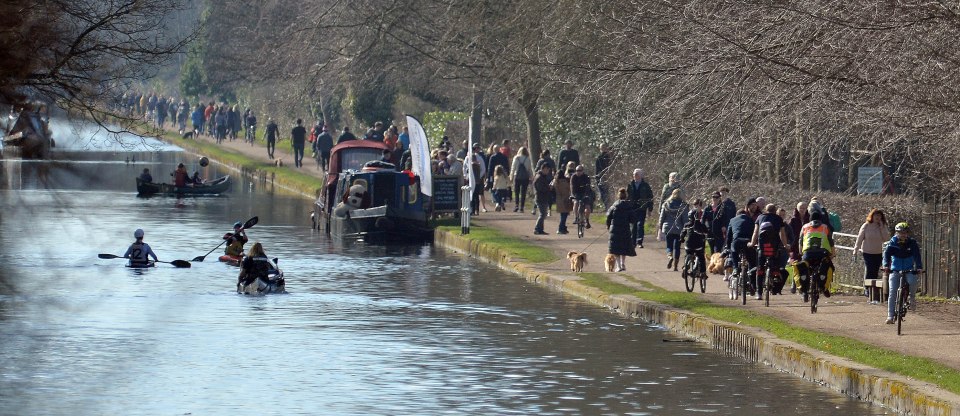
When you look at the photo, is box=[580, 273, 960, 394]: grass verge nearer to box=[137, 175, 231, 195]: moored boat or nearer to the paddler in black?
the paddler in black

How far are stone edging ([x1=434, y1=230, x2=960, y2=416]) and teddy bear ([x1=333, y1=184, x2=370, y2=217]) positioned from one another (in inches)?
399

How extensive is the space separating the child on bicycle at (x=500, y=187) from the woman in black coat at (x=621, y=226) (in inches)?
513

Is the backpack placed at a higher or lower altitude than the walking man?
lower

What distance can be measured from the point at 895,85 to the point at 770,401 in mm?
3810

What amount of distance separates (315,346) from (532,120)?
23334 millimetres

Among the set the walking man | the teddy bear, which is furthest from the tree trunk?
the walking man

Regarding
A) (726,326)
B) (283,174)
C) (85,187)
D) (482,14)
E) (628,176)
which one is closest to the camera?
(85,187)

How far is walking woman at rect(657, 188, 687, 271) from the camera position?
994 inches

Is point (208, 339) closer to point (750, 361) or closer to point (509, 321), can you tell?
point (509, 321)

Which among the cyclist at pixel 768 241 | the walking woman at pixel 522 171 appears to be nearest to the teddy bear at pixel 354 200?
the walking woman at pixel 522 171

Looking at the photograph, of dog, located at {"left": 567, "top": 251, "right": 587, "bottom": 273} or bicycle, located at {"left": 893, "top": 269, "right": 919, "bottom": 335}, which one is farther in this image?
dog, located at {"left": 567, "top": 251, "right": 587, "bottom": 273}

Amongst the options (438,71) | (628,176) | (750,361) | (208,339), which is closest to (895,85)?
(750,361)

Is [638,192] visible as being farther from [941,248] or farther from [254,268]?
[254,268]

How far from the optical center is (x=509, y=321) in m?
20.0
